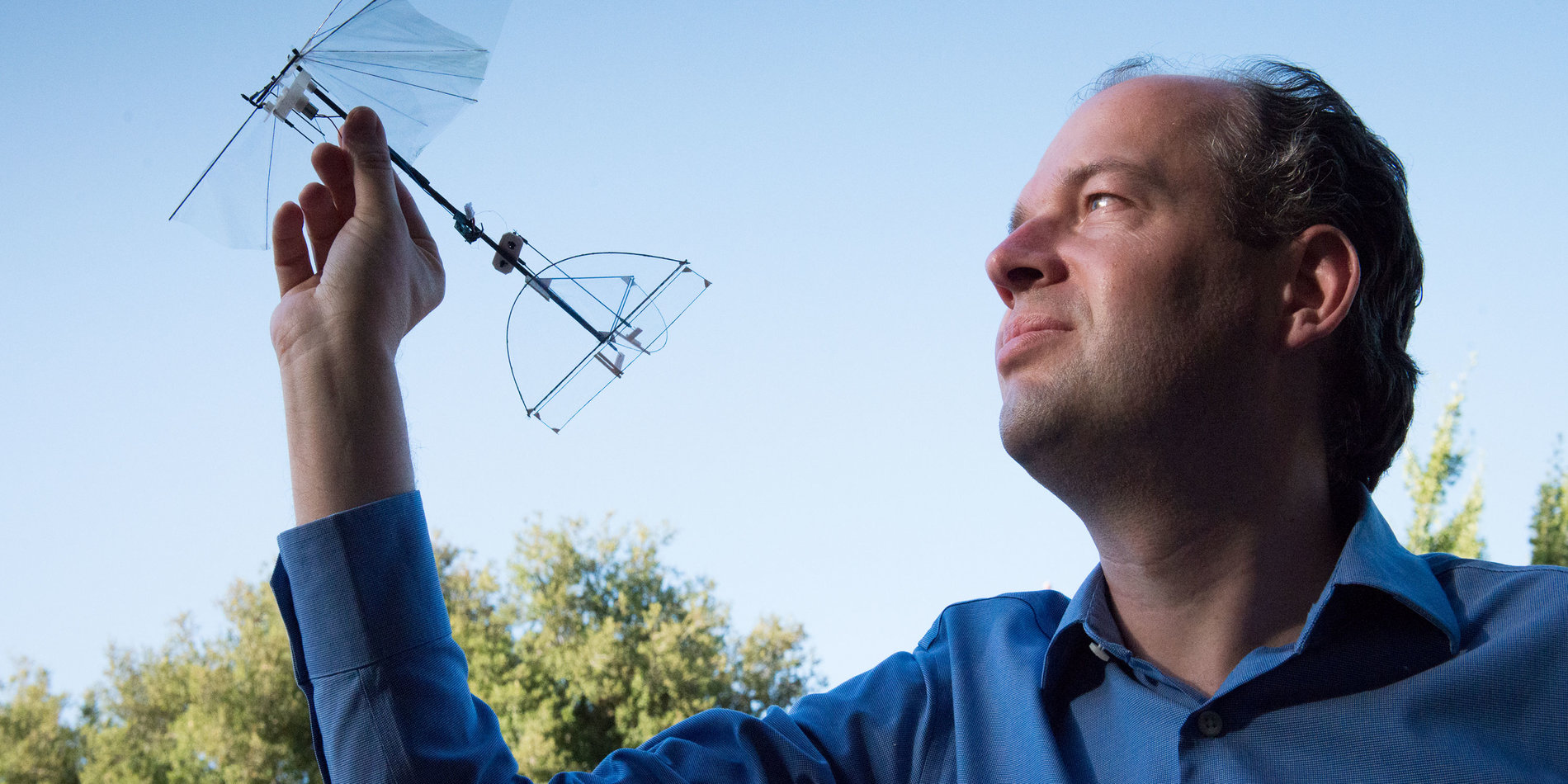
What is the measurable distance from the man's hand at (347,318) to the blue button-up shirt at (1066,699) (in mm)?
65

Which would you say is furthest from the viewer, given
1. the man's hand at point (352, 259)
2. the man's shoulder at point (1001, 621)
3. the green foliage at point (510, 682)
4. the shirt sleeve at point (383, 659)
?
the green foliage at point (510, 682)

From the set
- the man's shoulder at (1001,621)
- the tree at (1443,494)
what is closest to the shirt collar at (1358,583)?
the man's shoulder at (1001,621)

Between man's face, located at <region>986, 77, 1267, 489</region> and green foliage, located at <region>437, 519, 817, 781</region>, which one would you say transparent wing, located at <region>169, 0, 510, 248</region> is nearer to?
man's face, located at <region>986, 77, 1267, 489</region>

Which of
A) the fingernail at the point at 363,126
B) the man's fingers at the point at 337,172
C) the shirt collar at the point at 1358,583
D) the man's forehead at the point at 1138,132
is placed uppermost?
the fingernail at the point at 363,126

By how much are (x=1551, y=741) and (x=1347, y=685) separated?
0.83 ft

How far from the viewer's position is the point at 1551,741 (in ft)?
4.75

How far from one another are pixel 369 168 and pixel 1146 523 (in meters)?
1.42

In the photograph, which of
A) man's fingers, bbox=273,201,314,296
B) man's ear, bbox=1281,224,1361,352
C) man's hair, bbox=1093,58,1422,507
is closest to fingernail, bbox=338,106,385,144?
man's fingers, bbox=273,201,314,296

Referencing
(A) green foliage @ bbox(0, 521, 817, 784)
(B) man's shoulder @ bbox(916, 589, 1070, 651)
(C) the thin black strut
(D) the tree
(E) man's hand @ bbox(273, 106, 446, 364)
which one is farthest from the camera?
(A) green foliage @ bbox(0, 521, 817, 784)

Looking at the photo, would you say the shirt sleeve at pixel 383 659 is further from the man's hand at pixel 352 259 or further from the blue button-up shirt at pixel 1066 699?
the man's hand at pixel 352 259

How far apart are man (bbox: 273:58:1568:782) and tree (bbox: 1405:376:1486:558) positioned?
46.0 ft

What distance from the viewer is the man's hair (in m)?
1.98

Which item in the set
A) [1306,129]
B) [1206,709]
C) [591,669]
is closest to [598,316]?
[1206,709]

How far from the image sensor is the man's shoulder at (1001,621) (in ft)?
6.52
